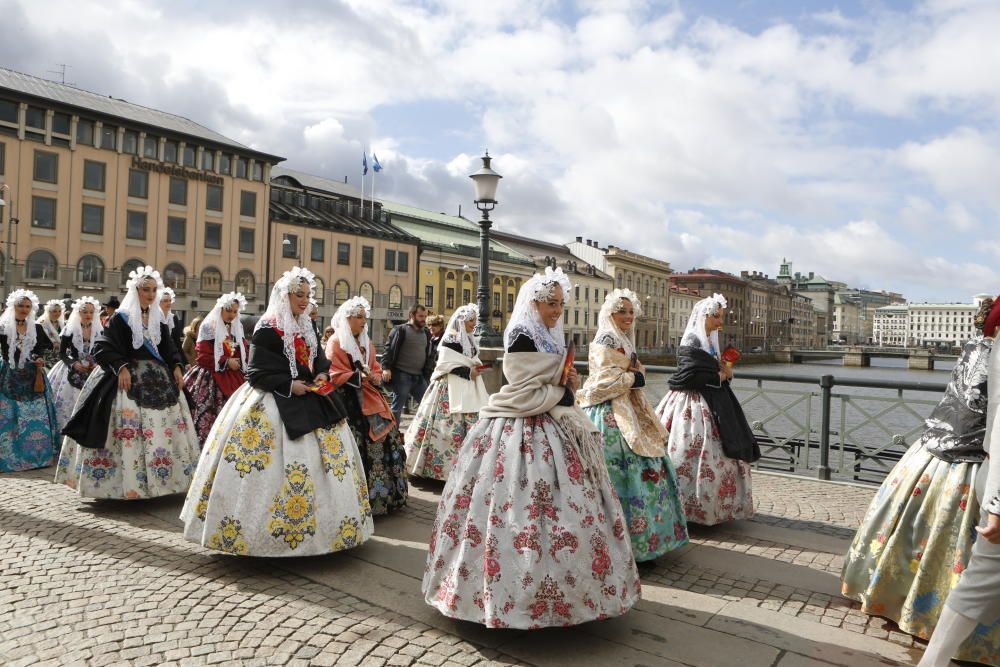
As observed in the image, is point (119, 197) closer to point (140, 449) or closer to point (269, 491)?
point (140, 449)

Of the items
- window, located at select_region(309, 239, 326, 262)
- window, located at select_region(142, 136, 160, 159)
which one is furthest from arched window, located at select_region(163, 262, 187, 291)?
window, located at select_region(309, 239, 326, 262)

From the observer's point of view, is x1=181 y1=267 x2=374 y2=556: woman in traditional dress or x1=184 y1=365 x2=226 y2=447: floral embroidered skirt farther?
x1=184 y1=365 x2=226 y2=447: floral embroidered skirt

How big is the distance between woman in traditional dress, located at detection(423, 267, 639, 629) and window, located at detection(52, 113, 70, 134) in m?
44.3

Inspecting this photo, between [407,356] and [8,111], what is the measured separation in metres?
39.2

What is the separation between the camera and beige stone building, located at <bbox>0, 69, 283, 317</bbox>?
37.3 meters

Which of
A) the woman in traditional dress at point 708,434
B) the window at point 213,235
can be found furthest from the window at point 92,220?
the woman in traditional dress at point 708,434

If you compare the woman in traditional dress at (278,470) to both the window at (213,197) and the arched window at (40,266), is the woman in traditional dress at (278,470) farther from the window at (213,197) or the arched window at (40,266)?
the window at (213,197)

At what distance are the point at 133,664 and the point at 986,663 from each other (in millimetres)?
3968

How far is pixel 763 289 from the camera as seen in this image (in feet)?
429

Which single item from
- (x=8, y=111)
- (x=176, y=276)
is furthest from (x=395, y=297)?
(x=8, y=111)

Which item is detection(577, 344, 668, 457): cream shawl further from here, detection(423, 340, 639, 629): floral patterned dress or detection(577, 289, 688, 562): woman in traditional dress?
detection(423, 340, 639, 629): floral patterned dress

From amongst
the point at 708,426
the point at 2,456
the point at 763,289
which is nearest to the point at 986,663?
the point at 708,426

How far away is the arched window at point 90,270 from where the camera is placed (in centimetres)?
3909

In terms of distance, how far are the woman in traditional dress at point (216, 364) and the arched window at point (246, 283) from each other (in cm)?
4117
